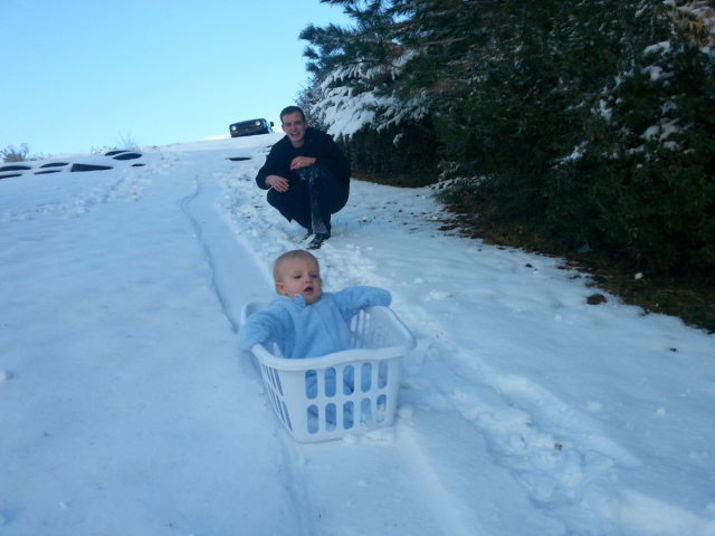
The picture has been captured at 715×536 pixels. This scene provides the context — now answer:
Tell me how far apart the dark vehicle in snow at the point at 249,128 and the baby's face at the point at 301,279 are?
899 inches

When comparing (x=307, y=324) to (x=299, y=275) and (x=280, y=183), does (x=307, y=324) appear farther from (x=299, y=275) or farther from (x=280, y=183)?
(x=280, y=183)

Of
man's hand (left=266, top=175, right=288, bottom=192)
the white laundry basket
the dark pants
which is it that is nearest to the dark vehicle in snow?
the dark pants

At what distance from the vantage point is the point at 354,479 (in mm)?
1822

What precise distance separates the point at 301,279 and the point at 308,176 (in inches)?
117

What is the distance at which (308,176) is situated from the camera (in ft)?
16.7

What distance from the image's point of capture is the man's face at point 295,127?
478 centimetres

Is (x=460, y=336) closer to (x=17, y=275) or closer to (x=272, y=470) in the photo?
(x=272, y=470)

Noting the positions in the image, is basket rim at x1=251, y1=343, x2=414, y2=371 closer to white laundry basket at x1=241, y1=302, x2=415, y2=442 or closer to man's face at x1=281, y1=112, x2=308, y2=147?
white laundry basket at x1=241, y1=302, x2=415, y2=442

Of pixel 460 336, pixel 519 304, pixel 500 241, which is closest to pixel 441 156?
pixel 500 241

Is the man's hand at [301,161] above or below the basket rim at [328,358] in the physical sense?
above

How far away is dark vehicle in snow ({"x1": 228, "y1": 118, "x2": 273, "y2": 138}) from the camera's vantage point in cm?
2397

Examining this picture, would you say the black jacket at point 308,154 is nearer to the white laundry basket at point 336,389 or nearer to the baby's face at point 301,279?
the baby's face at point 301,279

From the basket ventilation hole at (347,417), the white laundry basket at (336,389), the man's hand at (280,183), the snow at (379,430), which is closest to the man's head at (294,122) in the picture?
the man's hand at (280,183)

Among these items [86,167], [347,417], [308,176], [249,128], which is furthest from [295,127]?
[249,128]
